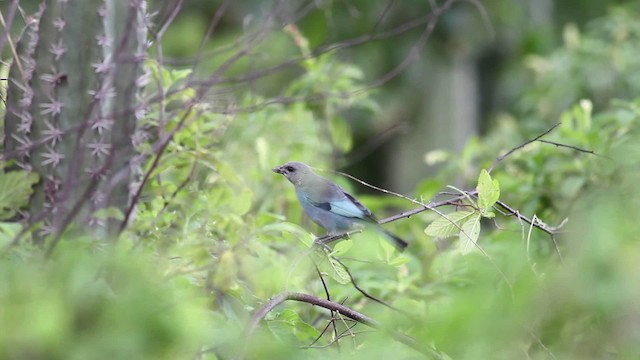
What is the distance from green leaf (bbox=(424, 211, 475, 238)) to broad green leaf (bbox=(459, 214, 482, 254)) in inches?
0.9

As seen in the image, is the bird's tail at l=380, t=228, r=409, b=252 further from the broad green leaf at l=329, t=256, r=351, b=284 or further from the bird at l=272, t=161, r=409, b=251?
the broad green leaf at l=329, t=256, r=351, b=284

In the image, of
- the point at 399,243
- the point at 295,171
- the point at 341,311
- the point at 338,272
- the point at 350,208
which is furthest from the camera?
the point at 295,171

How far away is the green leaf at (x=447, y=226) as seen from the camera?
2.43 meters

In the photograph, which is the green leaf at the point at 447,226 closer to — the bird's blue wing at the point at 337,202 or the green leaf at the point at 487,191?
the green leaf at the point at 487,191

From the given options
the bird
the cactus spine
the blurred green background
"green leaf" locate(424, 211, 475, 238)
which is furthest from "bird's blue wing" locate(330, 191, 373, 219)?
"green leaf" locate(424, 211, 475, 238)

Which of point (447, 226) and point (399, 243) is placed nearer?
point (447, 226)

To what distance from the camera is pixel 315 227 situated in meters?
4.75

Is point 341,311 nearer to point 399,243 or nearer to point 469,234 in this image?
point 469,234

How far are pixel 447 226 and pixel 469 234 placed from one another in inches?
3.3

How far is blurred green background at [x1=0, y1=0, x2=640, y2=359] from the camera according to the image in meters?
1.38

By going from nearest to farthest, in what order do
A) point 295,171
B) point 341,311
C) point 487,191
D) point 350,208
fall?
1. point 341,311
2. point 487,191
3. point 350,208
4. point 295,171

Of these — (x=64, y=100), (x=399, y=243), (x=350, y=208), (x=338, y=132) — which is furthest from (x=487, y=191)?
(x=338, y=132)

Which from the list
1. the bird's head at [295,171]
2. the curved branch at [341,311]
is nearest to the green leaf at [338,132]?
the bird's head at [295,171]

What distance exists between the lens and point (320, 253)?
262cm
